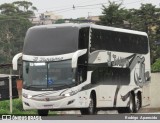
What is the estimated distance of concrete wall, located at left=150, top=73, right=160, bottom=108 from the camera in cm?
1611

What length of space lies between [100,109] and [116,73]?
927 millimetres


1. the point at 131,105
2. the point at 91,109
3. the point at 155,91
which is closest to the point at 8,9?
the point at 91,109

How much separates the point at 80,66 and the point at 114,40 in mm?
906

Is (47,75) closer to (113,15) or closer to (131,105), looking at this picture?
(113,15)

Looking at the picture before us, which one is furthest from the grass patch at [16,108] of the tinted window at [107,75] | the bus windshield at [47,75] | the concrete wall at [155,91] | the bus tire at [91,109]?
the concrete wall at [155,91]

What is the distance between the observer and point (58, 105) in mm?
15203

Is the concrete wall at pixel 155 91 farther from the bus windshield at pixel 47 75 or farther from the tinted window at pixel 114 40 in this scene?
the bus windshield at pixel 47 75

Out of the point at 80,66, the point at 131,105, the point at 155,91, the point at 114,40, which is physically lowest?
the point at 131,105

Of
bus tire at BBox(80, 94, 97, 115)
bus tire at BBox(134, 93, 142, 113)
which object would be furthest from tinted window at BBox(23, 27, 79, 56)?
bus tire at BBox(134, 93, 142, 113)

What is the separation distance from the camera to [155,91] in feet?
54.2

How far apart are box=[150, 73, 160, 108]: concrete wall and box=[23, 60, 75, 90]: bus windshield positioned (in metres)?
1.92

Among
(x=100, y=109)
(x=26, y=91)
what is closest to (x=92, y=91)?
(x=100, y=109)

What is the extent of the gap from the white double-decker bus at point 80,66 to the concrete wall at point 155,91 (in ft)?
0.66

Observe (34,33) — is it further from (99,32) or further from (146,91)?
(146,91)
